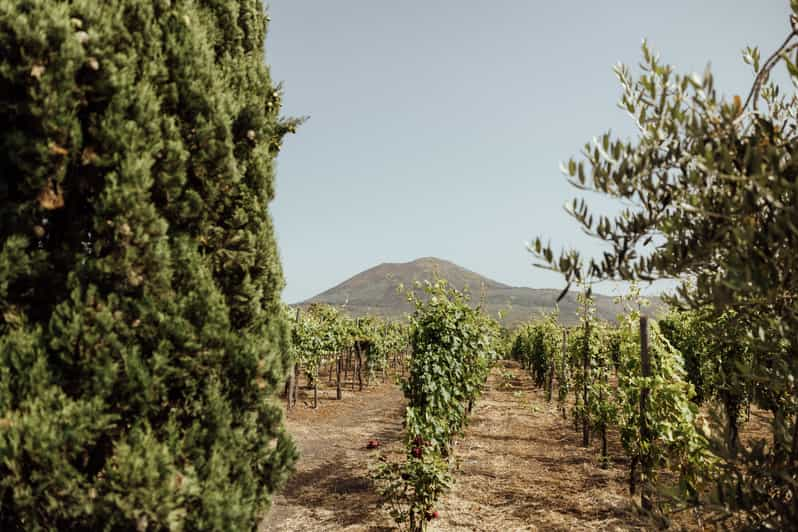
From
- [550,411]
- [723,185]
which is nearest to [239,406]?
[723,185]

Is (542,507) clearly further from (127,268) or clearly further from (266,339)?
(127,268)

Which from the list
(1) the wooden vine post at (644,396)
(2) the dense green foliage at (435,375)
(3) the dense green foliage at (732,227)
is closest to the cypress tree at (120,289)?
(3) the dense green foliage at (732,227)

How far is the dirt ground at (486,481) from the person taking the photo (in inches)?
320

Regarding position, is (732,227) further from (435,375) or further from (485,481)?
(485,481)

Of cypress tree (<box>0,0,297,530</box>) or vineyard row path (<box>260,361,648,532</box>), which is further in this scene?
vineyard row path (<box>260,361,648,532</box>)

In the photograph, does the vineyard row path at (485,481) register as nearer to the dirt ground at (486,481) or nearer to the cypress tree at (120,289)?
the dirt ground at (486,481)

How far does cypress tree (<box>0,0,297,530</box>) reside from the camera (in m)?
2.99

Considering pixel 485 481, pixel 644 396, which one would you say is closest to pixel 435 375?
pixel 485 481

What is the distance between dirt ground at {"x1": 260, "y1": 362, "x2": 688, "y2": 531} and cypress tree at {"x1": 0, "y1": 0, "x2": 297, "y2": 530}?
3078mm

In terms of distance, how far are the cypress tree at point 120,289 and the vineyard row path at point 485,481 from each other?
4523 millimetres

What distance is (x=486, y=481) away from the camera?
1041cm

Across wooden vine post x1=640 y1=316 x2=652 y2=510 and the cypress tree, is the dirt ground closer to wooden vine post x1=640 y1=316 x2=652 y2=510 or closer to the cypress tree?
wooden vine post x1=640 y1=316 x2=652 y2=510

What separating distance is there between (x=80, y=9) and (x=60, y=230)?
161 centimetres

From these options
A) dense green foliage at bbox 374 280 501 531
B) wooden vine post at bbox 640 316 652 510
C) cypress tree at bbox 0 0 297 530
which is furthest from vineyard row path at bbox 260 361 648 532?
cypress tree at bbox 0 0 297 530
